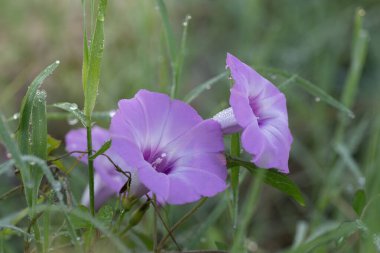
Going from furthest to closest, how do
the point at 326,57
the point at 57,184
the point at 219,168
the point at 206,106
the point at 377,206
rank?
the point at 326,57
the point at 206,106
the point at 377,206
the point at 219,168
the point at 57,184

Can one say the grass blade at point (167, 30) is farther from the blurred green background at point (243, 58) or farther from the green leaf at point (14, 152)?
the blurred green background at point (243, 58)

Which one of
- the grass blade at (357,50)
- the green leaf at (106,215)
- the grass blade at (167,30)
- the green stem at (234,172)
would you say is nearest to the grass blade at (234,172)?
the green stem at (234,172)

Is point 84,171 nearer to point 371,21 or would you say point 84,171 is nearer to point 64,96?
point 64,96

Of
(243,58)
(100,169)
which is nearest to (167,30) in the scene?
(100,169)

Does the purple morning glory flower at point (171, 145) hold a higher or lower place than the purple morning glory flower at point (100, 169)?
higher

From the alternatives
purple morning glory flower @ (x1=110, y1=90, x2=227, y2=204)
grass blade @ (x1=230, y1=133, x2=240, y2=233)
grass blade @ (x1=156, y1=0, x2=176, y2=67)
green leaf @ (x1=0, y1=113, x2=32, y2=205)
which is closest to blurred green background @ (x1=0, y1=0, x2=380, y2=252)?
grass blade @ (x1=156, y1=0, x2=176, y2=67)

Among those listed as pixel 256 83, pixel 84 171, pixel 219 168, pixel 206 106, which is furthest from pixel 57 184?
pixel 206 106
